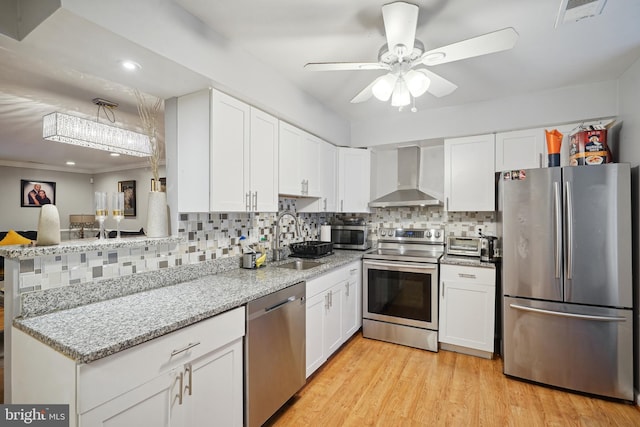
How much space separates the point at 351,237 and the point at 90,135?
289cm

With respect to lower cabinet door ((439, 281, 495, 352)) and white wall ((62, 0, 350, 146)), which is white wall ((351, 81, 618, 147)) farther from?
lower cabinet door ((439, 281, 495, 352))

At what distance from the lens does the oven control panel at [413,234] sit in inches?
132

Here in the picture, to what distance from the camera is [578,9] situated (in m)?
1.30

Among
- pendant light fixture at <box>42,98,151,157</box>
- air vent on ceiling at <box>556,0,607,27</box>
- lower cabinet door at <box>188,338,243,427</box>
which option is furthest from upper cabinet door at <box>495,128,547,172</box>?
pendant light fixture at <box>42,98,151,157</box>

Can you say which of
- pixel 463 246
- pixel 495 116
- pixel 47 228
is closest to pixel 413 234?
pixel 463 246

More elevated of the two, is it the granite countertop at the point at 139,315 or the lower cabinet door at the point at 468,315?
the granite countertop at the point at 139,315

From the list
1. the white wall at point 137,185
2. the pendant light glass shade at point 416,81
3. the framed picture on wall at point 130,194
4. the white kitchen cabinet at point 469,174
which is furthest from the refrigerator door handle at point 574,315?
the framed picture on wall at point 130,194

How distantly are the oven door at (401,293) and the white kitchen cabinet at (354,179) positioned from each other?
0.73 metres

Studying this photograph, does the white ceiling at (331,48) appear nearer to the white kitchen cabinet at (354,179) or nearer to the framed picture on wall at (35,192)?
the white kitchen cabinet at (354,179)

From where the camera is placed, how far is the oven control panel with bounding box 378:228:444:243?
3.35 meters

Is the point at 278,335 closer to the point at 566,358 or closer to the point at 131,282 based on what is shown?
the point at 131,282

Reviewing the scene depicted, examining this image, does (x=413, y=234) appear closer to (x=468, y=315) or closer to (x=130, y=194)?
(x=468, y=315)

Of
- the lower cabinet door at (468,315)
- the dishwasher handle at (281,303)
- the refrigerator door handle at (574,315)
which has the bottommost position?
the lower cabinet door at (468,315)

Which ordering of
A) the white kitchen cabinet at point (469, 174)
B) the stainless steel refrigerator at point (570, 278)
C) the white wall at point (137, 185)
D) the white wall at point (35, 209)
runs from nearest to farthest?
the stainless steel refrigerator at point (570, 278)
the white kitchen cabinet at point (469, 174)
the white wall at point (35, 209)
the white wall at point (137, 185)
